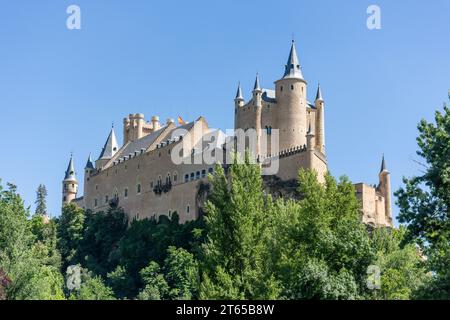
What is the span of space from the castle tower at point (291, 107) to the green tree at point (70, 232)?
2950 cm

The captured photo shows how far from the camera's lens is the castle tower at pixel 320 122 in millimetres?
88938

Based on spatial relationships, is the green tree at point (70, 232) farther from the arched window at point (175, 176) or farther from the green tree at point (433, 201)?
the green tree at point (433, 201)

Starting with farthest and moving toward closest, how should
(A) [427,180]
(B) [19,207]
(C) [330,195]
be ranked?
(B) [19,207], (C) [330,195], (A) [427,180]

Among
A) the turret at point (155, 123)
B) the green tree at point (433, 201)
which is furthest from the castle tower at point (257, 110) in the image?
the green tree at point (433, 201)

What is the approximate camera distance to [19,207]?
2227 inches

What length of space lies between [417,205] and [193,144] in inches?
2493

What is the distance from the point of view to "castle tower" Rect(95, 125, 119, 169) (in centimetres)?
11056

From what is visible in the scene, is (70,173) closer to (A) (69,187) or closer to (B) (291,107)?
(A) (69,187)

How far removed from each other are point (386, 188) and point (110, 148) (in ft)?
132

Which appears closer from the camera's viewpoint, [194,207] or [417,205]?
→ [417,205]

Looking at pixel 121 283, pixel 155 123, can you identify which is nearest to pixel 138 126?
pixel 155 123

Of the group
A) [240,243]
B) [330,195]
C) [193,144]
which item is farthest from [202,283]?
[193,144]
